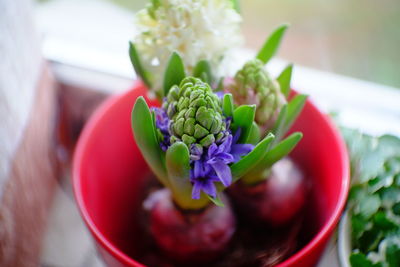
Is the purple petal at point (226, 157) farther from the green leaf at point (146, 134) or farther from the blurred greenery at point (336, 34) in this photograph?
the blurred greenery at point (336, 34)

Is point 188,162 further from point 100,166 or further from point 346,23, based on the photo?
point 346,23

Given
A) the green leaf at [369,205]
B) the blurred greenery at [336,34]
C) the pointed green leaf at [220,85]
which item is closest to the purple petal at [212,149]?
the pointed green leaf at [220,85]

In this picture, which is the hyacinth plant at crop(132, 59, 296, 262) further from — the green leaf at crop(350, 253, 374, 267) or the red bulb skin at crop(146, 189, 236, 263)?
the green leaf at crop(350, 253, 374, 267)

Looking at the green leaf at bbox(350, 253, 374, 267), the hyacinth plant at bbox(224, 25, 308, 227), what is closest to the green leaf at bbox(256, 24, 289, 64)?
the hyacinth plant at bbox(224, 25, 308, 227)

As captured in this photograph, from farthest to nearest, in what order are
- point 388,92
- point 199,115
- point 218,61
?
point 388,92 < point 218,61 < point 199,115

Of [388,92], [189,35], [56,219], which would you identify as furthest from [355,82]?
[56,219]

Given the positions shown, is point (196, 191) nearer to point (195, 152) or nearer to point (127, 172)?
point (195, 152)

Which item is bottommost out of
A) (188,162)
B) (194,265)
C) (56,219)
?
(56,219)
